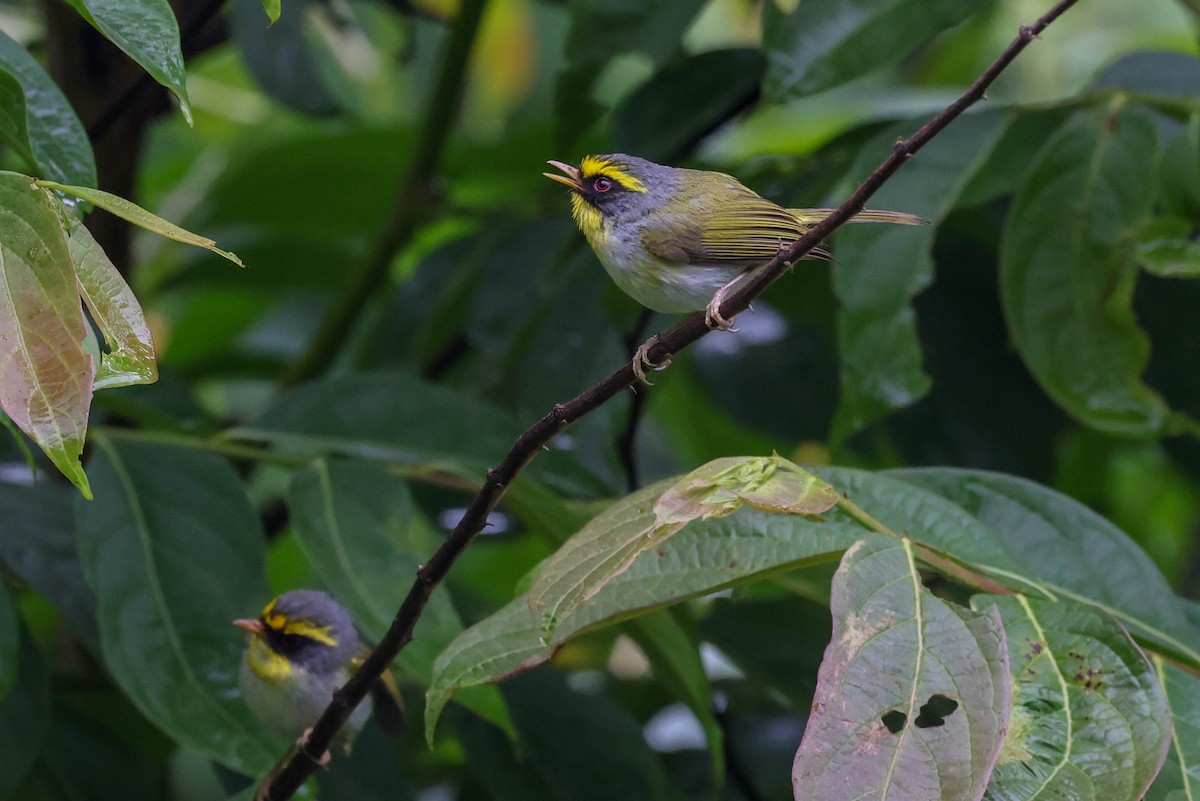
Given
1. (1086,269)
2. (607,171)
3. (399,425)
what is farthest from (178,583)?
(1086,269)

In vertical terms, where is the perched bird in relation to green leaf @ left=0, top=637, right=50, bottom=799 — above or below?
below

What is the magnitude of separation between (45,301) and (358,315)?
2.04 m

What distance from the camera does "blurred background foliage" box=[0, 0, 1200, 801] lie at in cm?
223

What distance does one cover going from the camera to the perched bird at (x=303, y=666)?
2699mm

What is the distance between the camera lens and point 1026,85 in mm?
5363

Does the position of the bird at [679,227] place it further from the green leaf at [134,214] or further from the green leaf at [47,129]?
the green leaf at [134,214]

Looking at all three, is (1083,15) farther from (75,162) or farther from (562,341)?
(75,162)

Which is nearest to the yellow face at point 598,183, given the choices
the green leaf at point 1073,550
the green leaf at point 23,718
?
the green leaf at point 1073,550

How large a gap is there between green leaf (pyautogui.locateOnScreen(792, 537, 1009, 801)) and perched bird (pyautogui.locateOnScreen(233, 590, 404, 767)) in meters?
1.38

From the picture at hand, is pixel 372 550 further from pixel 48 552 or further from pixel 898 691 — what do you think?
pixel 898 691

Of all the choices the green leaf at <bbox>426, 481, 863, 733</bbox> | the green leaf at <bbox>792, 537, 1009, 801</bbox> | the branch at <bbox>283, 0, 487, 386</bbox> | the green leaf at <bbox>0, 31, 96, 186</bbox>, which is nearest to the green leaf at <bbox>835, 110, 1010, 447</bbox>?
the green leaf at <bbox>426, 481, 863, 733</bbox>

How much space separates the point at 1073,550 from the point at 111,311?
1336mm

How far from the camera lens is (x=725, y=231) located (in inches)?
84.8

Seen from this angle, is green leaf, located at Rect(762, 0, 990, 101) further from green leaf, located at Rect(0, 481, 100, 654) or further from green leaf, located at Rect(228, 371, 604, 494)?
green leaf, located at Rect(0, 481, 100, 654)
